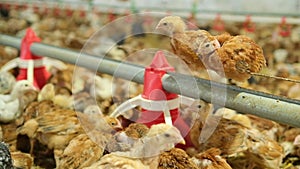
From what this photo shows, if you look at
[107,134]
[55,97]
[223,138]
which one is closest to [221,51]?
[223,138]

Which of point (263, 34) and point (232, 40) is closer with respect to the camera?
point (232, 40)

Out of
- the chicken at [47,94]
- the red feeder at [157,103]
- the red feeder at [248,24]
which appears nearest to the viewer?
the red feeder at [157,103]

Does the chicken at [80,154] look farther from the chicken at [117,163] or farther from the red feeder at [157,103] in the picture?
the red feeder at [157,103]

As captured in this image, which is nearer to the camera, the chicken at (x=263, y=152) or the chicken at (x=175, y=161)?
the chicken at (x=175, y=161)

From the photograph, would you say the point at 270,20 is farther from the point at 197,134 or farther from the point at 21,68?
the point at 197,134

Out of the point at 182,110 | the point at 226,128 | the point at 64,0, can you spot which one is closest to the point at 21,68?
the point at 182,110

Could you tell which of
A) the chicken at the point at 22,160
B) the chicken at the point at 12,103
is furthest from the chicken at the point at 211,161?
the chicken at the point at 12,103

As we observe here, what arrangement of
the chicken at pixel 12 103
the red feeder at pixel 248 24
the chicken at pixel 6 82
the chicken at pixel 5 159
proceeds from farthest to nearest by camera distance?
the red feeder at pixel 248 24 → the chicken at pixel 6 82 → the chicken at pixel 12 103 → the chicken at pixel 5 159
